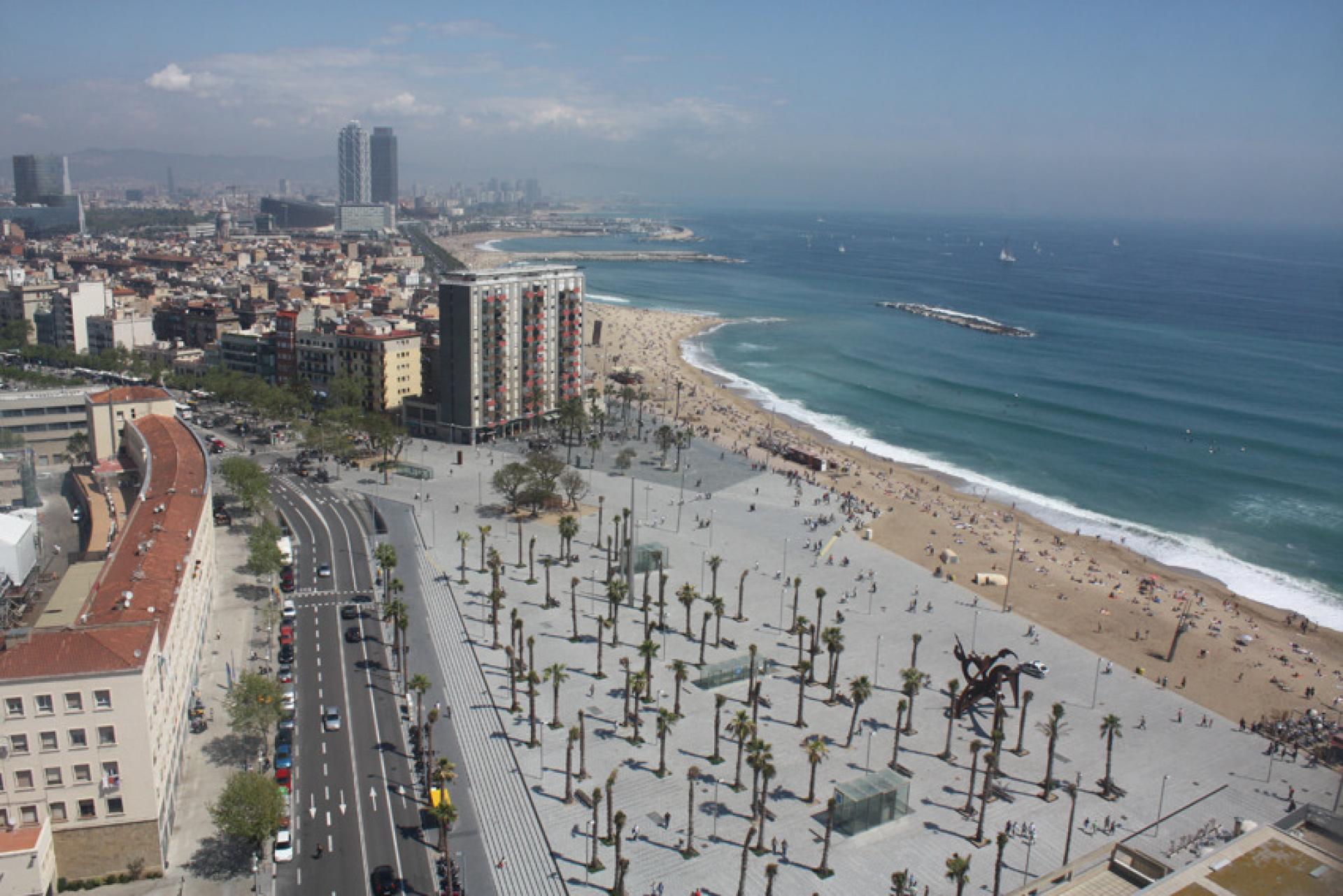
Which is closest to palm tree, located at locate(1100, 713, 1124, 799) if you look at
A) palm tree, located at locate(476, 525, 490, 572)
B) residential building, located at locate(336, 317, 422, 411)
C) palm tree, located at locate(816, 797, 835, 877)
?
palm tree, located at locate(816, 797, 835, 877)

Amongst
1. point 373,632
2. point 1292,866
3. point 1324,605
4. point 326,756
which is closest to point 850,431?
point 1324,605

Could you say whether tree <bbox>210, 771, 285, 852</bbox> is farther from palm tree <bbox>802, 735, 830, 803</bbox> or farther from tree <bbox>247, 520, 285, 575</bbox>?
tree <bbox>247, 520, 285, 575</bbox>

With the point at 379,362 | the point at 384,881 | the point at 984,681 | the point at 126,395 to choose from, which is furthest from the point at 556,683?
the point at 379,362

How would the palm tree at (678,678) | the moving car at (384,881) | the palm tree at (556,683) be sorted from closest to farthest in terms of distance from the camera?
the moving car at (384,881), the palm tree at (556,683), the palm tree at (678,678)

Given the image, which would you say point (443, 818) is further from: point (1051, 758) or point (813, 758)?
point (1051, 758)

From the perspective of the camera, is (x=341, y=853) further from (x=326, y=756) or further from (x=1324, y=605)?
(x=1324, y=605)

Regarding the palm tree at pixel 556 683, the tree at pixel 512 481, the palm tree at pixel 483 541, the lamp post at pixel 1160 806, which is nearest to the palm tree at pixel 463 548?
the palm tree at pixel 483 541

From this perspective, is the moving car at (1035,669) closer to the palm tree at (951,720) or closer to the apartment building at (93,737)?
the palm tree at (951,720)
